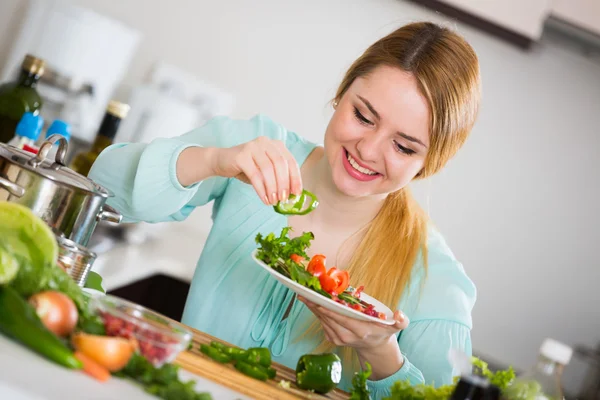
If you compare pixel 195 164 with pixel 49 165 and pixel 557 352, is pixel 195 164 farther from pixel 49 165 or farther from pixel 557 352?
pixel 557 352

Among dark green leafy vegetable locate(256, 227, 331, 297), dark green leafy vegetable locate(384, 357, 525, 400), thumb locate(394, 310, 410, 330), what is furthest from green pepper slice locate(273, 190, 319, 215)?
dark green leafy vegetable locate(384, 357, 525, 400)

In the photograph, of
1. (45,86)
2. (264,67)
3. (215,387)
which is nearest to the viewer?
(215,387)

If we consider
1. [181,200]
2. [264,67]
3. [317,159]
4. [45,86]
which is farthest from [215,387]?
[264,67]

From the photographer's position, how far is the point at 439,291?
164 cm

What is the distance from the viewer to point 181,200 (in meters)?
1.55

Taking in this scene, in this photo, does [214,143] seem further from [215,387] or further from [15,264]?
[15,264]

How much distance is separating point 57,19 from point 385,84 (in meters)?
1.78

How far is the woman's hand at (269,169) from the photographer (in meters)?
1.30

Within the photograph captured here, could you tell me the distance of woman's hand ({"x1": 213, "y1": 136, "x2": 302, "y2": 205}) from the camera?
1.30 metres

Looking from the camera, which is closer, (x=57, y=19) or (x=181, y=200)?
(x=181, y=200)

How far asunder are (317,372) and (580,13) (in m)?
2.12

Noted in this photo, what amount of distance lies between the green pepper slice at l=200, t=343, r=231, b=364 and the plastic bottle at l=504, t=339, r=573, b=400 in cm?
41

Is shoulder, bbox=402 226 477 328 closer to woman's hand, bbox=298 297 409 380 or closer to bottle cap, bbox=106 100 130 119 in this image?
woman's hand, bbox=298 297 409 380

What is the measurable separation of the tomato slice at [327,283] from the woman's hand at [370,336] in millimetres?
42
